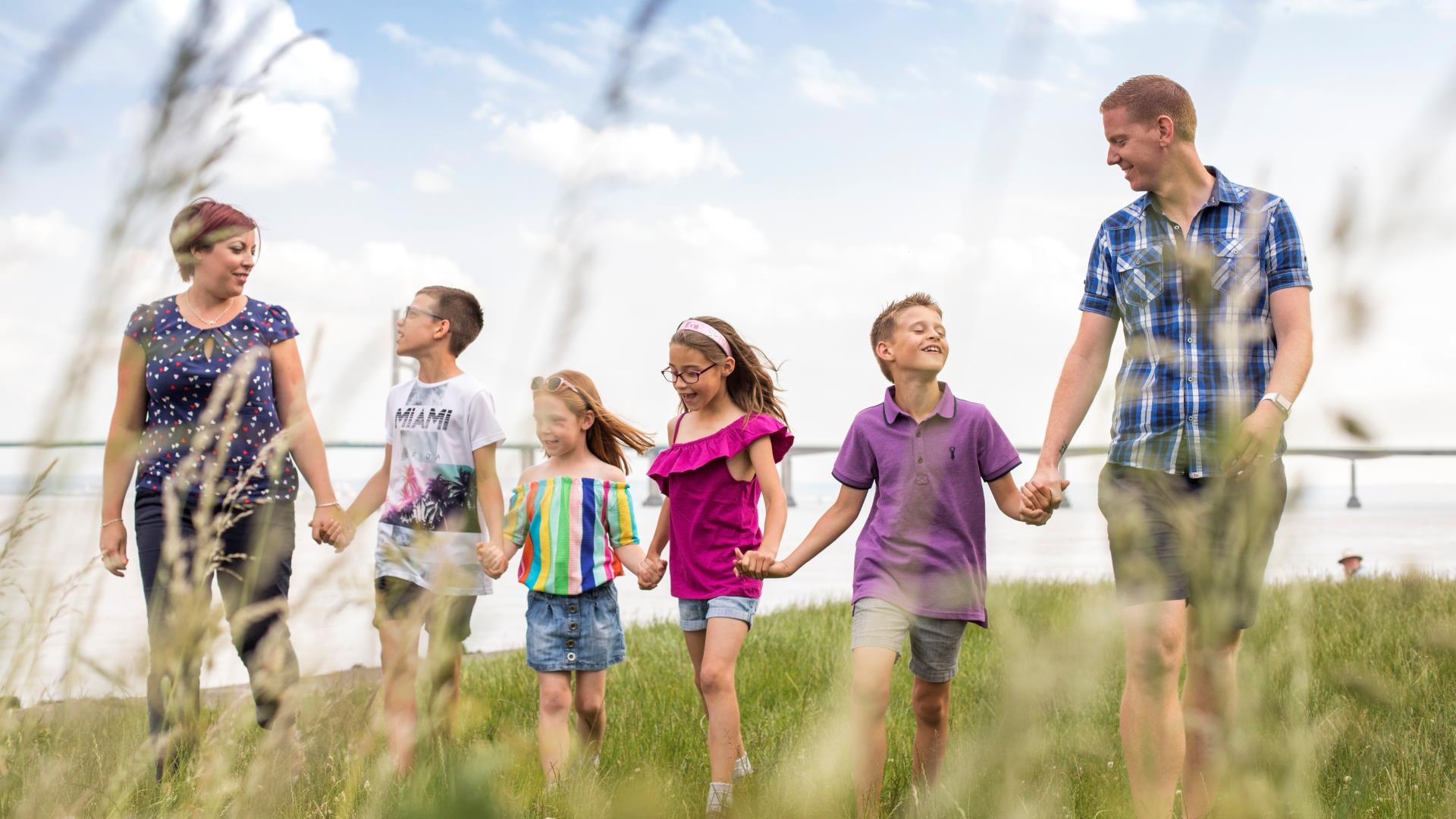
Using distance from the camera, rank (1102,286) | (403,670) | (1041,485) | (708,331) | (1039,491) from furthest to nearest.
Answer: (708,331) < (1102,286) < (1041,485) < (1039,491) < (403,670)

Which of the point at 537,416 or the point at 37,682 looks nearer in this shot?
the point at 537,416

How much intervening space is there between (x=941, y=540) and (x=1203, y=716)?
2.49 meters

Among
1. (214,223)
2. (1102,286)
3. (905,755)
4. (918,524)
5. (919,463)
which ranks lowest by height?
(905,755)

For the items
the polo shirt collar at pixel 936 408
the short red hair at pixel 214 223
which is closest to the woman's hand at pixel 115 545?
the short red hair at pixel 214 223

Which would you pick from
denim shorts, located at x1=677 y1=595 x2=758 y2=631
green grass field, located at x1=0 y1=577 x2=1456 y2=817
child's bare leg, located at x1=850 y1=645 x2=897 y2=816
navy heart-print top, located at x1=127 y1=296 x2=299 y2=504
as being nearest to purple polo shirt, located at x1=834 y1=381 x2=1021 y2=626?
child's bare leg, located at x1=850 y1=645 x2=897 y2=816

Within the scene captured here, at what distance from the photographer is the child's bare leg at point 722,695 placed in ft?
11.5

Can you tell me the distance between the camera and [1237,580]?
783mm

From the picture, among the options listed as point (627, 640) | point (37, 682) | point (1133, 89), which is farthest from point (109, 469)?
point (627, 640)

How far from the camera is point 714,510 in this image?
149 inches

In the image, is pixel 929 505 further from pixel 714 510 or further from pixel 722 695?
pixel 722 695

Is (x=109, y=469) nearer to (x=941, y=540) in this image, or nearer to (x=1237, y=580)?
(x=941, y=540)

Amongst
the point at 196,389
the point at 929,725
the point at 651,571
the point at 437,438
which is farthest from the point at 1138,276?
the point at 196,389

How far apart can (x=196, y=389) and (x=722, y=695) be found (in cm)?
179

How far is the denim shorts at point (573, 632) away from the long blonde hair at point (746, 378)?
0.75 metres
